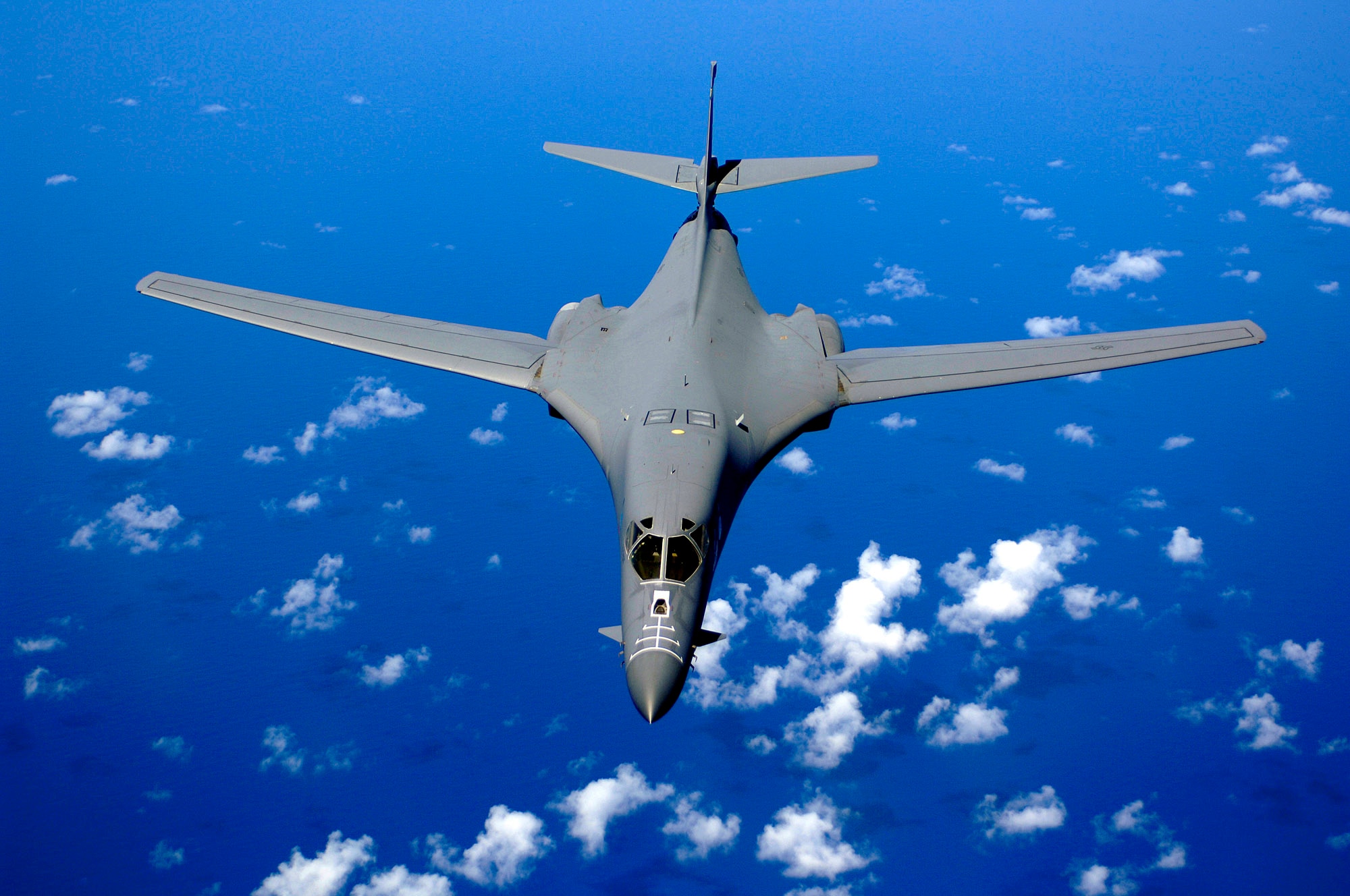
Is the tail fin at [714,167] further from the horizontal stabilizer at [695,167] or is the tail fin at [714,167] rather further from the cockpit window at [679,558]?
the cockpit window at [679,558]

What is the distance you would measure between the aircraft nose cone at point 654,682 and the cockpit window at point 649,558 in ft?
4.87

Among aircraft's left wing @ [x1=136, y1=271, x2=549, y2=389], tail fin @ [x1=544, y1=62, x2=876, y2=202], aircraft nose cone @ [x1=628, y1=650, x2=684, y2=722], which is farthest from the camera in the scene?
tail fin @ [x1=544, y1=62, x2=876, y2=202]

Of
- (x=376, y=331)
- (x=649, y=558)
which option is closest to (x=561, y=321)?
(x=376, y=331)

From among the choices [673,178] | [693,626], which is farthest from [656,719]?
[673,178]

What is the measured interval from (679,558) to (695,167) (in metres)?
17.0

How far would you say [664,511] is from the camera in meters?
18.2

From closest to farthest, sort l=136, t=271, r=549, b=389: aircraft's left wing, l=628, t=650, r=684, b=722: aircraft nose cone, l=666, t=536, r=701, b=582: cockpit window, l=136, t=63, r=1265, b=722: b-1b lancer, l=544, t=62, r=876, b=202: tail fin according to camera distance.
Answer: l=628, t=650, r=684, b=722: aircraft nose cone → l=666, t=536, r=701, b=582: cockpit window → l=136, t=63, r=1265, b=722: b-1b lancer → l=136, t=271, r=549, b=389: aircraft's left wing → l=544, t=62, r=876, b=202: tail fin

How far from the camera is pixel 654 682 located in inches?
659

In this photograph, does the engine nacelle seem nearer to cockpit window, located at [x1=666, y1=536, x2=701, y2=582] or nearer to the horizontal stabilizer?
the horizontal stabilizer

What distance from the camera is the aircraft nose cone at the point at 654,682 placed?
656 inches

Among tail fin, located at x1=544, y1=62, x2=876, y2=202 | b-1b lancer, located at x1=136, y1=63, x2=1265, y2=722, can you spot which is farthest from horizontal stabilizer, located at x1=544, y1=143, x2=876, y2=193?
b-1b lancer, located at x1=136, y1=63, x2=1265, y2=722

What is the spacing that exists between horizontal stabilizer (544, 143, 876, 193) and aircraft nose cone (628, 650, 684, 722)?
Result: 696 inches

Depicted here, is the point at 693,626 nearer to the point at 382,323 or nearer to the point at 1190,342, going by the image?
the point at 382,323

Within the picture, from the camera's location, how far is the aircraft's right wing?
24.5 m
